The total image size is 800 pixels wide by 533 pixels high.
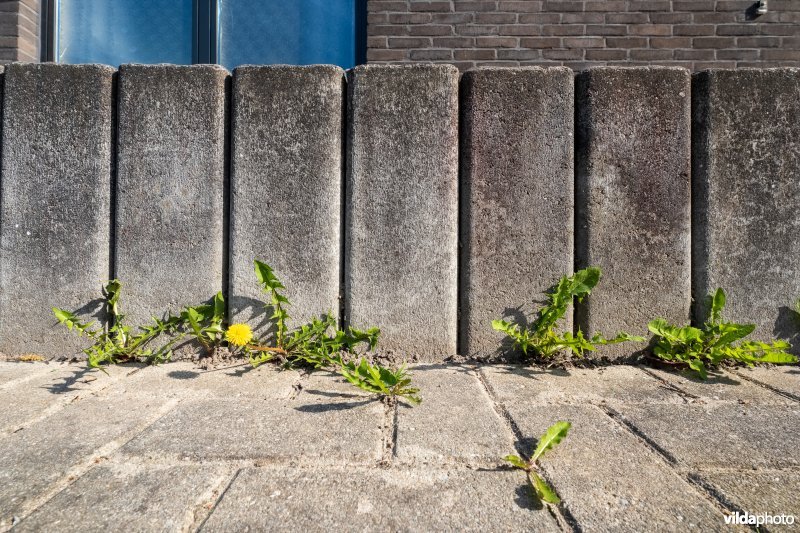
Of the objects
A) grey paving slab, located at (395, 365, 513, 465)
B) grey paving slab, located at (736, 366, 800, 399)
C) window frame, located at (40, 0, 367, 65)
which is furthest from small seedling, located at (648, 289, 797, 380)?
window frame, located at (40, 0, 367, 65)

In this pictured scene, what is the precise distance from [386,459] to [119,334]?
1.41 m

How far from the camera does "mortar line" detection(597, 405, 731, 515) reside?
0.83 metres

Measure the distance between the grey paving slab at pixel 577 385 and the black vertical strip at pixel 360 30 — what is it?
2.80 metres

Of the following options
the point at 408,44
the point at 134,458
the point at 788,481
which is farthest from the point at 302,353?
the point at 408,44

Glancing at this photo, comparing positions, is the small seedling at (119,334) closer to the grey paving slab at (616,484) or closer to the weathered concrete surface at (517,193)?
the weathered concrete surface at (517,193)

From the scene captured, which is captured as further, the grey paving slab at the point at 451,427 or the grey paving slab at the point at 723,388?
the grey paving slab at the point at 723,388

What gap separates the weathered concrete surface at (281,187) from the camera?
1837 mm

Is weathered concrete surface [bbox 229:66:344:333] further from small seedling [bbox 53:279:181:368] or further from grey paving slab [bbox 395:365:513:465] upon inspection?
grey paving slab [bbox 395:365:513:465]

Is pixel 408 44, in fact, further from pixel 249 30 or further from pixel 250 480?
pixel 250 480

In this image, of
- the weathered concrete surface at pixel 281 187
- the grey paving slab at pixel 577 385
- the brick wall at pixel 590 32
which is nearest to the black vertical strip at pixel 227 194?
the weathered concrete surface at pixel 281 187

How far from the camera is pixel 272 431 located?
1124 mm

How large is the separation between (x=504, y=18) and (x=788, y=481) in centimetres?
319

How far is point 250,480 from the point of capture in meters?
0.90

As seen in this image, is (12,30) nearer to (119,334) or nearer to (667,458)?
(119,334)
